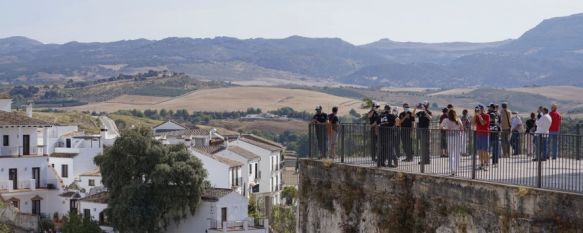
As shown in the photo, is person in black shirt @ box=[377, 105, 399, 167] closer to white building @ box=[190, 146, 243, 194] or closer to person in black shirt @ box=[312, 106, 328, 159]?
person in black shirt @ box=[312, 106, 328, 159]

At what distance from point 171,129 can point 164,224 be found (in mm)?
52590

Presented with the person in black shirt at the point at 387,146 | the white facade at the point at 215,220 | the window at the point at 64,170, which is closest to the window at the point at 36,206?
the window at the point at 64,170

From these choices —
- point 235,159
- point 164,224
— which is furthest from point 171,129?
point 164,224

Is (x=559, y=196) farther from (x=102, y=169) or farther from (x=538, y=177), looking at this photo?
(x=102, y=169)

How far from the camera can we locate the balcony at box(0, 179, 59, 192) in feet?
246

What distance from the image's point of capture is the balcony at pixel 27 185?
75.1 m

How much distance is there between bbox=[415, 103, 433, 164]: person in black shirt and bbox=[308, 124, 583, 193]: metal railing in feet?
0.05

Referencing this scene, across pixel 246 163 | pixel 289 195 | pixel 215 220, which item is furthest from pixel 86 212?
pixel 289 195

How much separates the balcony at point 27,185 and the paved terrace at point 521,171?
204 feet

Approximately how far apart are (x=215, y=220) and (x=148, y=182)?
5.06 m

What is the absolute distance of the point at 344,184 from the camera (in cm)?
1673

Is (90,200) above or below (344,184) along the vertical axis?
below

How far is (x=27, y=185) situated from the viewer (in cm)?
7669

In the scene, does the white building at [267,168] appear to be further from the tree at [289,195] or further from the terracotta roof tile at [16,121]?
the terracotta roof tile at [16,121]
